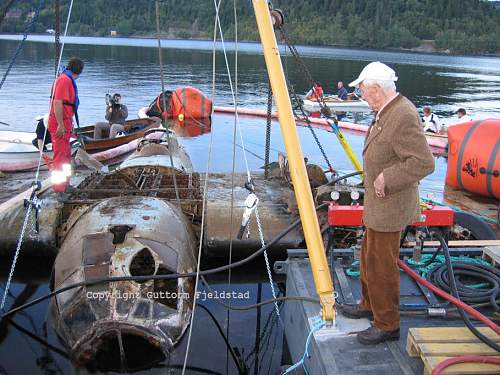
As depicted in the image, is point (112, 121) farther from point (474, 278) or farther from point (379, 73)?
point (379, 73)

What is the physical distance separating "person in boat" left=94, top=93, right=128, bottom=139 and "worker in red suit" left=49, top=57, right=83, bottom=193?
758 centimetres

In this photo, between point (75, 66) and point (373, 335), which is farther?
point (75, 66)

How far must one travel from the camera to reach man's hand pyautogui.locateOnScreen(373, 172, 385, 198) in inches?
150

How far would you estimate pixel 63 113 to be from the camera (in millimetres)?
9297

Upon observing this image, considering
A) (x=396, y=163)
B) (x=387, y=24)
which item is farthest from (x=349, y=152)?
(x=387, y=24)

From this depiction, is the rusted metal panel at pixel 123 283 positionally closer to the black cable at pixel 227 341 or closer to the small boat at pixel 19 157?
the black cable at pixel 227 341

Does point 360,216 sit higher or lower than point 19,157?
higher

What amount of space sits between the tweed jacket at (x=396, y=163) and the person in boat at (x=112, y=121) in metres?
14.1

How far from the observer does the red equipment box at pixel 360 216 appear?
5227 mm

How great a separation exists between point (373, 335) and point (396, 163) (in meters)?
1.45

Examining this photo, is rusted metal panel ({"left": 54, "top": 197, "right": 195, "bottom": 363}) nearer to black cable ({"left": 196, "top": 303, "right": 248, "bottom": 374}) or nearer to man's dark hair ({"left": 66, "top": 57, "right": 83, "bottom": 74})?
black cable ({"left": 196, "top": 303, "right": 248, "bottom": 374})

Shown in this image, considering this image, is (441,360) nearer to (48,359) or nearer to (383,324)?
(383,324)

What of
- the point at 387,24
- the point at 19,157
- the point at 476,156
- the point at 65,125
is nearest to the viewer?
the point at 65,125

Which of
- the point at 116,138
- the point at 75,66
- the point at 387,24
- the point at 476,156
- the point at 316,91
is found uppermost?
the point at 387,24
